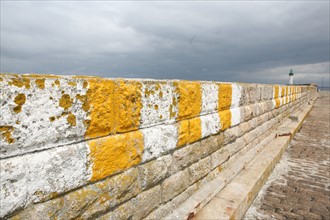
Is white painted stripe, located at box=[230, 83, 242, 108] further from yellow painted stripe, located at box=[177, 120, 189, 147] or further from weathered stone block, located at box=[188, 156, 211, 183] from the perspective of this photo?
yellow painted stripe, located at box=[177, 120, 189, 147]

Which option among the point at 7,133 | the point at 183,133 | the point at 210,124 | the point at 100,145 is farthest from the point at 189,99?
the point at 7,133

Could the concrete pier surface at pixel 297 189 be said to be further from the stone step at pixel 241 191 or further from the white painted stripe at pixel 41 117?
the white painted stripe at pixel 41 117

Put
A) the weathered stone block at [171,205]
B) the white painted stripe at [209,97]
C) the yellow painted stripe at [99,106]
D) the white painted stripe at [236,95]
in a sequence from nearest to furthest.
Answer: the yellow painted stripe at [99,106] → the weathered stone block at [171,205] → the white painted stripe at [209,97] → the white painted stripe at [236,95]

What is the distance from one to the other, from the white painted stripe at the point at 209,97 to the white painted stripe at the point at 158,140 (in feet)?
2.00

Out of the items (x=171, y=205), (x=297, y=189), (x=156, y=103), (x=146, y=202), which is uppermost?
(x=156, y=103)

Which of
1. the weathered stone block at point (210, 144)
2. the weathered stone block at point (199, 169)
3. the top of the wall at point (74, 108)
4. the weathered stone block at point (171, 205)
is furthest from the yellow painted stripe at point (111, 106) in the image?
the weathered stone block at point (210, 144)

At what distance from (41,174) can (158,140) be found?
97 cm

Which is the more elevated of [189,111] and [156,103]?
[156,103]

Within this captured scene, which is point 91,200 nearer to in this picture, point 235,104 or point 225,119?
point 225,119

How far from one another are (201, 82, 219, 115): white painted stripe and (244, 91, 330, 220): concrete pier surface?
1.30m

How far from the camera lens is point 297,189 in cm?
352

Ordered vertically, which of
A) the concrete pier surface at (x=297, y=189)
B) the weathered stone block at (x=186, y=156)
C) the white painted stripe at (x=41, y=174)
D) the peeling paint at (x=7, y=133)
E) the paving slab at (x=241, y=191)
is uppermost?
the peeling paint at (x=7, y=133)

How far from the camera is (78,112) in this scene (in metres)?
1.40

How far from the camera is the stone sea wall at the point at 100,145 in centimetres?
116
